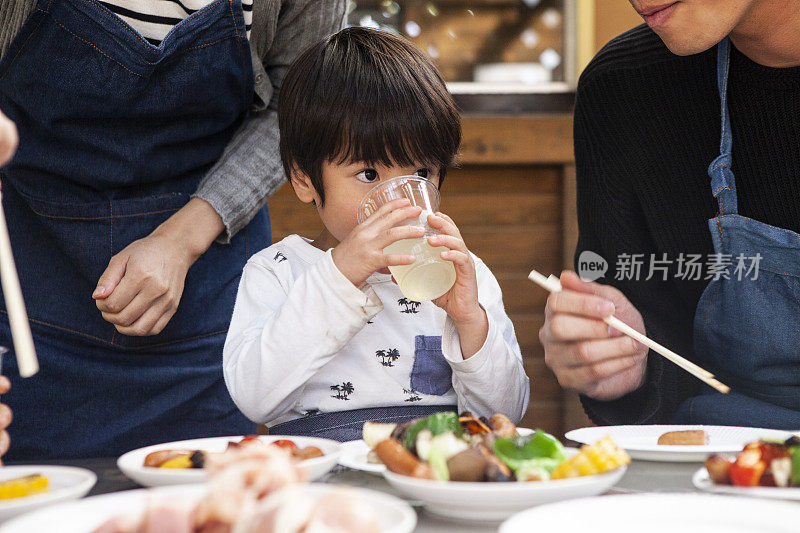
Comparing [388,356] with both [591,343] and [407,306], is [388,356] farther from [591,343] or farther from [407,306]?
[591,343]

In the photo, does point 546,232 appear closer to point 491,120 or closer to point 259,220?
point 491,120

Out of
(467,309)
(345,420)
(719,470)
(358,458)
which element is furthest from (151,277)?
(719,470)

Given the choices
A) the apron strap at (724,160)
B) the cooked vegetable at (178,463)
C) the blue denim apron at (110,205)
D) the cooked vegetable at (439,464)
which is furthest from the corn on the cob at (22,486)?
the apron strap at (724,160)

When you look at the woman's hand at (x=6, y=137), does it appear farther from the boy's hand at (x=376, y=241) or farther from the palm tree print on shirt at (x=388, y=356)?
the palm tree print on shirt at (x=388, y=356)

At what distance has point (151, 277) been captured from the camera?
4.59 ft

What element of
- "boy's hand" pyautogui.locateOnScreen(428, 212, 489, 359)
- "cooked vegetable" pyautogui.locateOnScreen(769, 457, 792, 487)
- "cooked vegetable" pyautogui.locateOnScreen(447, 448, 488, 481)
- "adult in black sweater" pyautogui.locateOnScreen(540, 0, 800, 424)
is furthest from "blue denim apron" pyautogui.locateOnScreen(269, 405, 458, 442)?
"cooked vegetable" pyautogui.locateOnScreen(769, 457, 792, 487)

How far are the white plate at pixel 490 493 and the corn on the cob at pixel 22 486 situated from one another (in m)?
0.32

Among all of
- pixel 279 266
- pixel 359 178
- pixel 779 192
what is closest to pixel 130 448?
pixel 279 266

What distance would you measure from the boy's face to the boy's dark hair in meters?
0.01

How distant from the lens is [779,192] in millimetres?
1382

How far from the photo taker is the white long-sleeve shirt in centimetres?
124

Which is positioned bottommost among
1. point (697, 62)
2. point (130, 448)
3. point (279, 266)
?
point (130, 448)

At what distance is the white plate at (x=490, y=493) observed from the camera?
0.65m

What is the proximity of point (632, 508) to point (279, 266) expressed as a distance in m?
0.90
